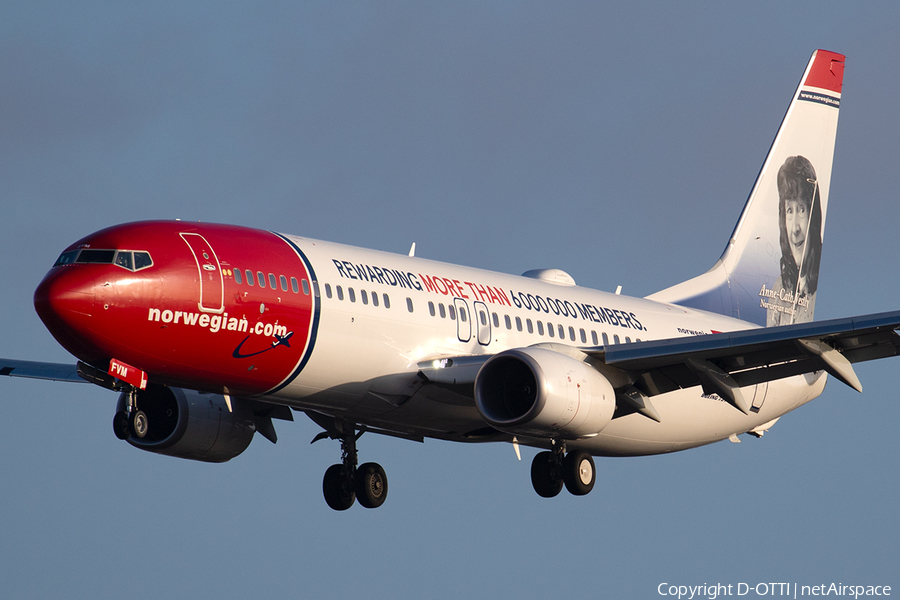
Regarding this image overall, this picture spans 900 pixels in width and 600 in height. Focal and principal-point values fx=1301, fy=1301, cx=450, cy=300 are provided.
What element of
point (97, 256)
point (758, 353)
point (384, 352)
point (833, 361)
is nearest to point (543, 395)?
A: point (384, 352)

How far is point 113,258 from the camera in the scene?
24406 millimetres

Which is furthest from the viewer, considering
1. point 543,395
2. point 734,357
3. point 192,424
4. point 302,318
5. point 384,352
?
point 192,424

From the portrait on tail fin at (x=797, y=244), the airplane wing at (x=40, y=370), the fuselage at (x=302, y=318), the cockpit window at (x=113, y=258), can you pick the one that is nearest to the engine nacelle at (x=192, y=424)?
the airplane wing at (x=40, y=370)

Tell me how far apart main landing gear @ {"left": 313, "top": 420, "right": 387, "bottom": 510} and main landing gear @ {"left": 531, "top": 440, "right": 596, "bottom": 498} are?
3950mm

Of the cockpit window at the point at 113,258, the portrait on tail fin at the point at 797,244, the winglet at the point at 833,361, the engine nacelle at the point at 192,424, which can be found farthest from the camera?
the portrait on tail fin at the point at 797,244

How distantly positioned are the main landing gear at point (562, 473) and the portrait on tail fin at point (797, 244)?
13.4 meters

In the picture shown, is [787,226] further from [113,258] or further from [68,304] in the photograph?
[68,304]

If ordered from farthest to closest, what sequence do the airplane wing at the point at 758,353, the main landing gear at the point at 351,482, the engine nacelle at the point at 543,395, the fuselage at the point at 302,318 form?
the main landing gear at the point at 351,482
the engine nacelle at the point at 543,395
the airplane wing at the point at 758,353
the fuselage at the point at 302,318

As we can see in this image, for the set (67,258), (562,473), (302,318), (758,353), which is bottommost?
(562,473)

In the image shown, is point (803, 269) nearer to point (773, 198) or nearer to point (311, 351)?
point (773, 198)

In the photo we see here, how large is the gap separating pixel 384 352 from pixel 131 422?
537 cm

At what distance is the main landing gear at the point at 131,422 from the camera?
84.7ft

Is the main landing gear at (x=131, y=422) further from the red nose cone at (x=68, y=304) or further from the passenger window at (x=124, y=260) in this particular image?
the passenger window at (x=124, y=260)

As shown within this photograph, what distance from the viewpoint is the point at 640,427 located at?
33.7 meters
